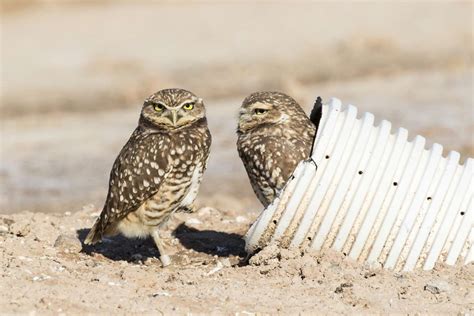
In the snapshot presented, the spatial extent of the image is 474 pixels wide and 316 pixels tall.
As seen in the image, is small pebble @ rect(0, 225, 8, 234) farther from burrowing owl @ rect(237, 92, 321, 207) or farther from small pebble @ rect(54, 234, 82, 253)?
burrowing owl @ rect(237, 92, 321, 207)

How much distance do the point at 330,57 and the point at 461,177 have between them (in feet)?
47.4

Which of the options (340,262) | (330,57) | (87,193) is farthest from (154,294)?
(330,57)

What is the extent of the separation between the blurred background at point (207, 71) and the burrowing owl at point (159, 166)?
323 cm

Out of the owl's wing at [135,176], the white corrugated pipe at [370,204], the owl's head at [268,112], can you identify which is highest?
the owl's head at [268,112]

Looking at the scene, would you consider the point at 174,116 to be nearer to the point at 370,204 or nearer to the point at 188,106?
the point at 188,106

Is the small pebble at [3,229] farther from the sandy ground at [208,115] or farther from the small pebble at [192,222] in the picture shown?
the small pebble at [192,222]

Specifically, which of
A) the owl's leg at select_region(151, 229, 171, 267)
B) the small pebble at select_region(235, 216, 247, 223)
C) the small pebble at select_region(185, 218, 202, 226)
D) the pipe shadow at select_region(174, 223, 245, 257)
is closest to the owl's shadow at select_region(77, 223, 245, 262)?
the pipe shadow at select_region(174, 223, 245, 257)

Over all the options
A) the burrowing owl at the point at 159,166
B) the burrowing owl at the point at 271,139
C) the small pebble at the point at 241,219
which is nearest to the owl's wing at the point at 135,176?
the burrowing owl at the point at 159,166

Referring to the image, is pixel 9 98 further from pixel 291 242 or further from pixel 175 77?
pixel 291 242

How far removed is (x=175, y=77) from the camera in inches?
819

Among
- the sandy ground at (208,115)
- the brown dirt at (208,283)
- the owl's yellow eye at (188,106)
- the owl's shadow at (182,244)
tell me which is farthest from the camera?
the owl's shadow at (182,244)

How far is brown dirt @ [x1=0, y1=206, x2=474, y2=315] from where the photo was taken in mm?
6793

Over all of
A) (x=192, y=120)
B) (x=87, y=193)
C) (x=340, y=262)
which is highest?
(x=192, y=120)

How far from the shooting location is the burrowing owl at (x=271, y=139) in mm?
7805
